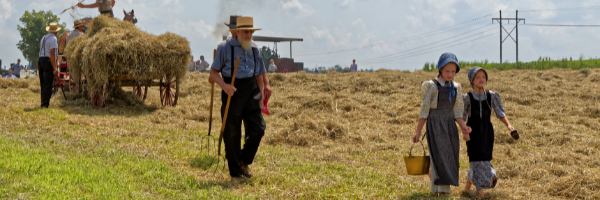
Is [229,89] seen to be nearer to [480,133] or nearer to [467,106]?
[467,106]

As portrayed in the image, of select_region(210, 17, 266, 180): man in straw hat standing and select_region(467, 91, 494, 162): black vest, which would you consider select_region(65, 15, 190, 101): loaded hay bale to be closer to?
select_region(210, 17, 266, 180): man in straw hat standing

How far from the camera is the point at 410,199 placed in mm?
4668

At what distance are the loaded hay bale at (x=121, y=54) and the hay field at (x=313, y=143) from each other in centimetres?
82

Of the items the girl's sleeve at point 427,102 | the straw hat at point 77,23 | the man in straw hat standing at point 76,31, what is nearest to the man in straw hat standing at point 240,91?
the girl's sleeve at point 427,102

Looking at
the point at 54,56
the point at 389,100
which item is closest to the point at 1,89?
the point at 54,56

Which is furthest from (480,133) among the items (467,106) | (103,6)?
(103,6)

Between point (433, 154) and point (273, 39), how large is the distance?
30.9m

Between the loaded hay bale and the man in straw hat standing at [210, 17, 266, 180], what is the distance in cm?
593

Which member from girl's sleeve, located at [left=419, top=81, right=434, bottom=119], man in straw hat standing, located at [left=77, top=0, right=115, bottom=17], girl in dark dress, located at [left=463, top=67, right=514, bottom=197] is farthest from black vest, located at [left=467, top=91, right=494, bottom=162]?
man in straw hat standing, located at [left=77, top=0, right=115, bottom=17]

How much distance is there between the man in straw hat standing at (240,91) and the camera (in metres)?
5.09

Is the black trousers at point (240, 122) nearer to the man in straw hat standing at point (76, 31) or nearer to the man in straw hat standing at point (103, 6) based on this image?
the man in straw hat standing at point (76, 31)

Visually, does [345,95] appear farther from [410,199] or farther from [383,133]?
[410,199]

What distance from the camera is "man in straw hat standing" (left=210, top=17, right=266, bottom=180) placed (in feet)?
16.7

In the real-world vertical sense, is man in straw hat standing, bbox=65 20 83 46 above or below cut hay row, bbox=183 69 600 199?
above
